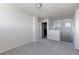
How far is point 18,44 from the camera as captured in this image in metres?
4.98

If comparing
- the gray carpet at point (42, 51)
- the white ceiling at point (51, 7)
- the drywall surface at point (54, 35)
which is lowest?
the gray carpet at point (42, 51)

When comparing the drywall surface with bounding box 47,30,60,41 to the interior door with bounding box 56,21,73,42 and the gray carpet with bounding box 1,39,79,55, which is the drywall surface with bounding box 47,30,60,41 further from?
the gray carpet with bounding box 1,39,79,55

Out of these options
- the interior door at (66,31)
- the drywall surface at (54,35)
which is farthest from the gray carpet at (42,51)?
the interior door at (66,31)

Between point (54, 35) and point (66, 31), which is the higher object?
point (66, 31)

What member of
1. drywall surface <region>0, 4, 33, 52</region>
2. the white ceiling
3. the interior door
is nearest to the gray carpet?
drywall surface <region>0, 4, 33, 52</region>

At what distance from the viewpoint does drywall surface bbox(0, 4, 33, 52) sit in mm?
3738

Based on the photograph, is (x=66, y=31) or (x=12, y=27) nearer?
(x=12, y=27)

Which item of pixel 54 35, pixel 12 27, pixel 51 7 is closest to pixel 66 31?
pixel 54 35

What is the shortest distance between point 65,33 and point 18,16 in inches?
184

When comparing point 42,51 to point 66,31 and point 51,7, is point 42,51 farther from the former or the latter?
point 66,31

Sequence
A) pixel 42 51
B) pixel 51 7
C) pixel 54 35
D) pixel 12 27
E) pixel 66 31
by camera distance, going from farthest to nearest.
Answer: pixel 66 31, pixel 54 35, pixel 12 27, pixel 51 7, pixel 42 51

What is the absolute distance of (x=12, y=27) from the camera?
436cm

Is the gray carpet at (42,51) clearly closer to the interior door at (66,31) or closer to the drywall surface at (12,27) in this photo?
the drywall surface at (12,27)

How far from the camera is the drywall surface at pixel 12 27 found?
12.3ft
